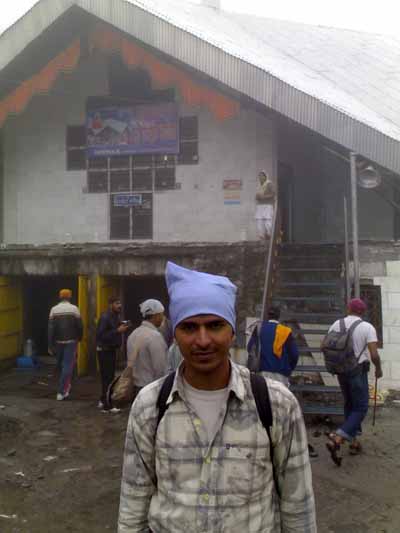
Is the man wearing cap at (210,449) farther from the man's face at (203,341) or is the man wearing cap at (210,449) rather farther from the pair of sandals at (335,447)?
the pair of sandals at (335,447)

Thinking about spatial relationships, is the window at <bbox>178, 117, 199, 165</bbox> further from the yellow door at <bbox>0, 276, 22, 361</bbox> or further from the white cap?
the white cap

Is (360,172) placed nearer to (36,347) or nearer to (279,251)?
(279,251)

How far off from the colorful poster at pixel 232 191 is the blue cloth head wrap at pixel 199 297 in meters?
8.81

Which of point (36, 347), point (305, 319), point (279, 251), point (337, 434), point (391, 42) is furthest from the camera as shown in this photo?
point (391, 42)

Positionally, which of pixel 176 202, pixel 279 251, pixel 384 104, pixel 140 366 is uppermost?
pixel 384 104

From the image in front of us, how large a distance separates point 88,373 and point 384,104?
8.23 metres

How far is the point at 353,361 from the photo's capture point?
583cm

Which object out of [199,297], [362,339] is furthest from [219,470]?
[362,339]

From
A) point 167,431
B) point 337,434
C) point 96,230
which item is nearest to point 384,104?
point 96,230

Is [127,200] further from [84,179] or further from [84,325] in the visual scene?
[84,325]

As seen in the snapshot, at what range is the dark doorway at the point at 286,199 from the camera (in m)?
12.1

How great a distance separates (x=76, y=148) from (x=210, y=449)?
10615 millimetres

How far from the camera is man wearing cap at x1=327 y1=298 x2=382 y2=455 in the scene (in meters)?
5.72

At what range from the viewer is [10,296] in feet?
38.1
